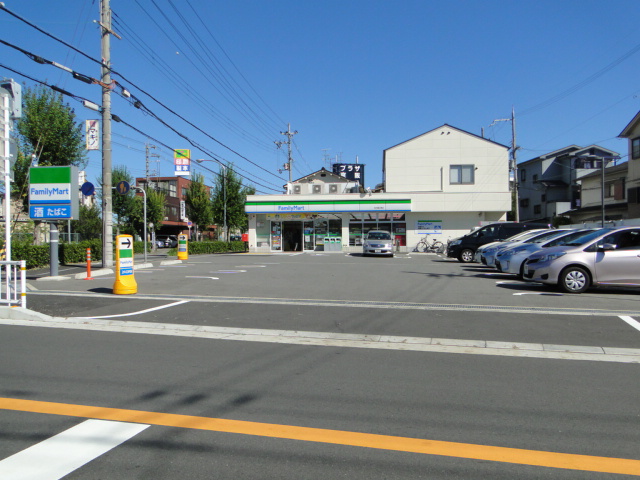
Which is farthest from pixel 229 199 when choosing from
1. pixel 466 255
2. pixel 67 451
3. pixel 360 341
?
pixel 67 451

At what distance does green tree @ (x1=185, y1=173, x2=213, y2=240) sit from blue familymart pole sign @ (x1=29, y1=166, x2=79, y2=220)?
118ft

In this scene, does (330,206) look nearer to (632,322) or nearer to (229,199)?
(229,199)

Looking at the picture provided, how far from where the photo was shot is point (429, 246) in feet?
116

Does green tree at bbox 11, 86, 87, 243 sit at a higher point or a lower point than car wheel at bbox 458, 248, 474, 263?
higher

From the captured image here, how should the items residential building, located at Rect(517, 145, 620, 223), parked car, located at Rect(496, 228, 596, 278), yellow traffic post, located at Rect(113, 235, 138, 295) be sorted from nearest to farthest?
1. yellow traffic post, located at Rect(113, 235, 138, 295)
2. parked car, located at Rect(496, 228, 596, 278)
3. residential building, located at Rect(517, 145, 620, 223)

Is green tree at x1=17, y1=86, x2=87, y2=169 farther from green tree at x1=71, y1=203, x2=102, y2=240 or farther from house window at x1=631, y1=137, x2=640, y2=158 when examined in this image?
house window at x1=631, y1=137, x2=640, y2=158

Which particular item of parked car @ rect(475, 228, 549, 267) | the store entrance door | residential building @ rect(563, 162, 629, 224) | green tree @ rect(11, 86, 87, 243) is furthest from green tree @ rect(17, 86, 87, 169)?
residential building @ rect(563, 162, 629, 224)

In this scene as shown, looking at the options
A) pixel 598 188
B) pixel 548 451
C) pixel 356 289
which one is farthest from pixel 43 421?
pixel 598 188

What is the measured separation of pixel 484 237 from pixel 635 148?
21465 mm

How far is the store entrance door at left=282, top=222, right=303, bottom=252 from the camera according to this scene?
3731cm

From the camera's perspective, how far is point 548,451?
3.46 m

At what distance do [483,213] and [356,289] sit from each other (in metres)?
26.6

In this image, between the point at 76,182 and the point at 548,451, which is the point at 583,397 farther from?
the point at 76,182

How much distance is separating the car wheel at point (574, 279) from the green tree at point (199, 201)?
44.2m
